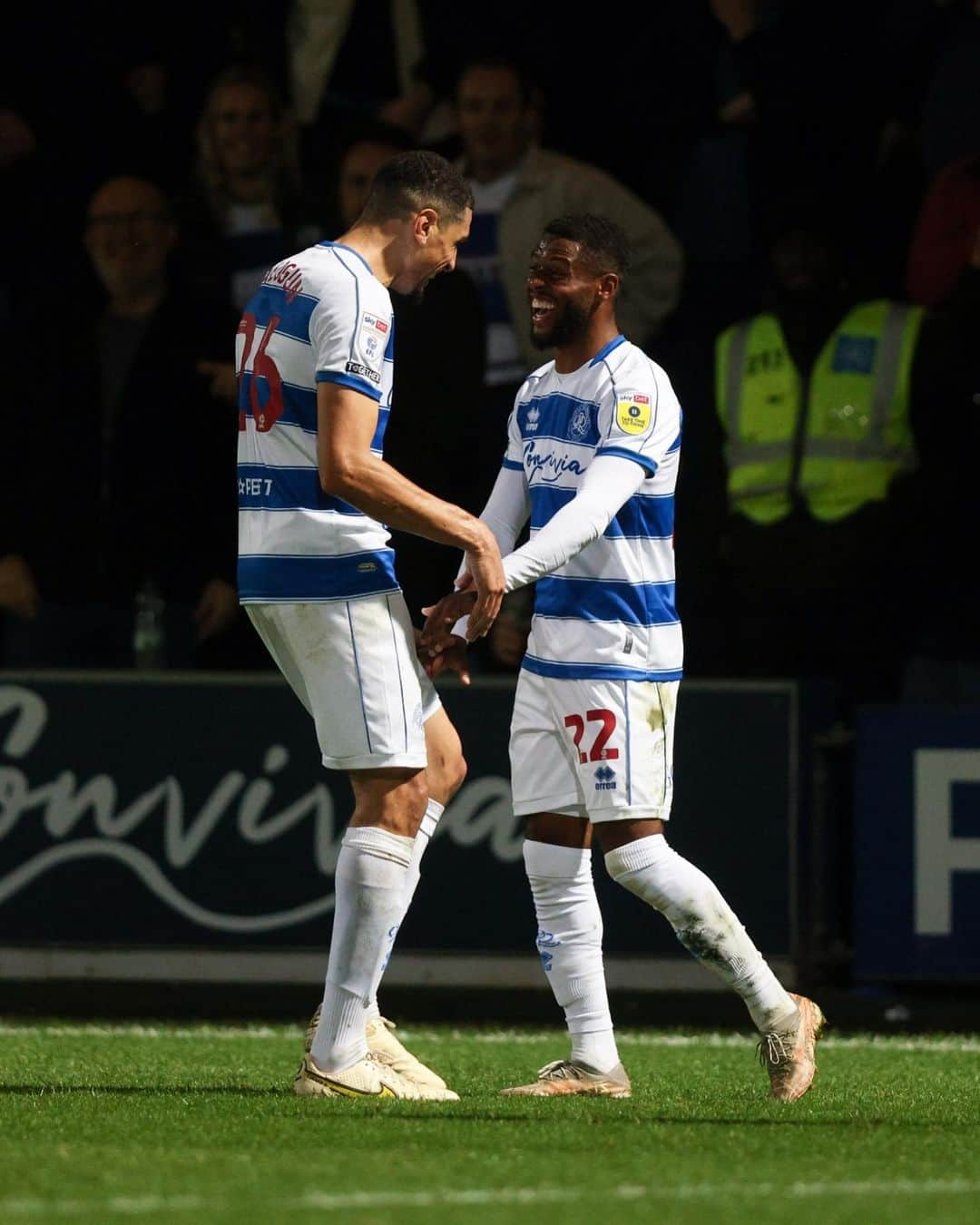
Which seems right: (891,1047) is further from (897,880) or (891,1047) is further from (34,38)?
(34,38)

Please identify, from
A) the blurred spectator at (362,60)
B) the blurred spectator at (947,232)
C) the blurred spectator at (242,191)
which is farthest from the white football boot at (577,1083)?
the blurred spectator at (362,60)

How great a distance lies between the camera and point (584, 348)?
5.97 m

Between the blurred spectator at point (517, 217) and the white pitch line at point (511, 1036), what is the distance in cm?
261

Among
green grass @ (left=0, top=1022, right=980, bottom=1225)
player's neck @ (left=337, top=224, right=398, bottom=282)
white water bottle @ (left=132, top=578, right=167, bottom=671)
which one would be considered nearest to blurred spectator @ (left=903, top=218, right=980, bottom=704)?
green grass @ (left=0, top=1022, right=980, bottom=1225)

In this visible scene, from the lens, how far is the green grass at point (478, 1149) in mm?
4180

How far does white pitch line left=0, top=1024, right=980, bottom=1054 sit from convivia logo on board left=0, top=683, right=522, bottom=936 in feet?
2.23

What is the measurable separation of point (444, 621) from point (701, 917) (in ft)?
3.10

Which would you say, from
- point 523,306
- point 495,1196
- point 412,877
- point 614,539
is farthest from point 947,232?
point 495,1196

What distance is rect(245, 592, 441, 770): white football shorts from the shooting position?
5473 mm

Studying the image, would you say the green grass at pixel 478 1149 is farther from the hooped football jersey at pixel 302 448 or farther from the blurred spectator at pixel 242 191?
the blurred spectator at pixel 242 191

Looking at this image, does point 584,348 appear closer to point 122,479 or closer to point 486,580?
point 486,580

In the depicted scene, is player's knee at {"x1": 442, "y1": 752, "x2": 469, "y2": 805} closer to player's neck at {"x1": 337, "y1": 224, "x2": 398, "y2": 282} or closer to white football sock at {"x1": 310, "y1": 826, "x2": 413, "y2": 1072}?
white football sock at {"x1": 310, "y1": 826, "x2": 413, "y2": 1072}

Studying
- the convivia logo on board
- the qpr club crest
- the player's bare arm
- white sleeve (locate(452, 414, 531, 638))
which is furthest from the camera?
the convivia logo on board

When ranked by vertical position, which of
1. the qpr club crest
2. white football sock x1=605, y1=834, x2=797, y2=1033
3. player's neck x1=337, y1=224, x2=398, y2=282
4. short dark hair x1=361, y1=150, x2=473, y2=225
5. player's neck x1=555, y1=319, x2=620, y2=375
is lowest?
white football sock x1=605, y1=834, x2=797, y2=1033
